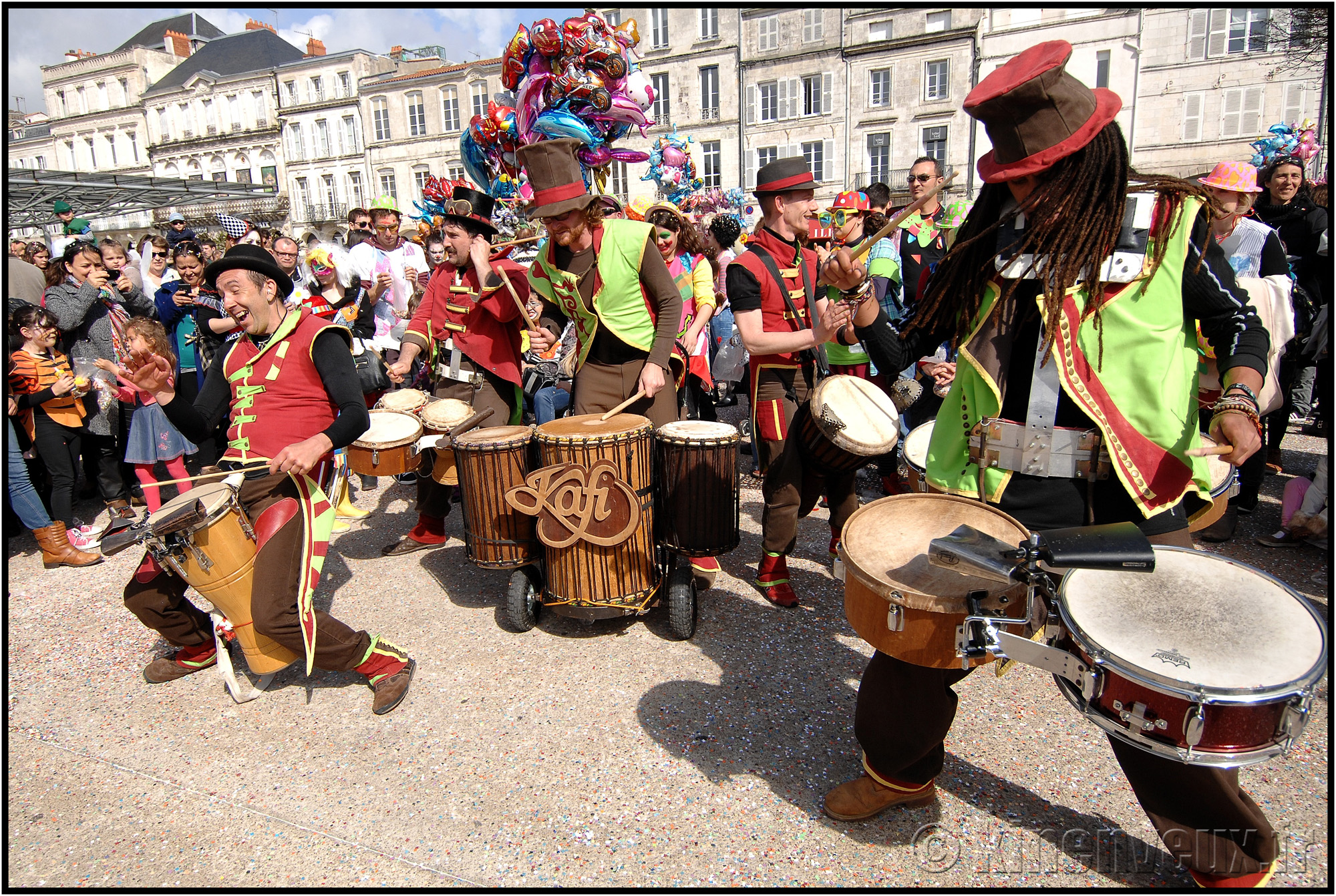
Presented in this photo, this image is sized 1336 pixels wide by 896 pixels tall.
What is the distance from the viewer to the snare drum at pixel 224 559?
2795 mm

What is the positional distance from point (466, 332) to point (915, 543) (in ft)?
11.8

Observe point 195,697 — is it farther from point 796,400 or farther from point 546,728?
point 796,400

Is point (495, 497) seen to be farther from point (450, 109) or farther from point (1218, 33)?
point (450, 109)

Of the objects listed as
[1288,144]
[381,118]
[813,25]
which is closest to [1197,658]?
[1288,144]

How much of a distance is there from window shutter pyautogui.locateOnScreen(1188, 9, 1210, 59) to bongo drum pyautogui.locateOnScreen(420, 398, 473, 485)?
32120 mm

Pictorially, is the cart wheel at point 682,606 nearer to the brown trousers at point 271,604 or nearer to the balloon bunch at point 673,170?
the brown trousers at point 271,604

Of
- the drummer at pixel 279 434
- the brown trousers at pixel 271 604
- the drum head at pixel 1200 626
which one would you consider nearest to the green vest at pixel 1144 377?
the drum head at pixel 1200 626

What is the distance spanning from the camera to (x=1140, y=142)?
2733cm

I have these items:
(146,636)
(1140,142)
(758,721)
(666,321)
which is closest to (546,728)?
(758,721)

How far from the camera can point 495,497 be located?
3.64 metres

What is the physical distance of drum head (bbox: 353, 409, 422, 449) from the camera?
4238 mm

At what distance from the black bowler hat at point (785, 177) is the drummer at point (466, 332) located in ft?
5.69

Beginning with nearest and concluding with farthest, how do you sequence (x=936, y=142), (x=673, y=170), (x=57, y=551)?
(x=57, y=551), (x=673, y=170), (x=936, y=142)

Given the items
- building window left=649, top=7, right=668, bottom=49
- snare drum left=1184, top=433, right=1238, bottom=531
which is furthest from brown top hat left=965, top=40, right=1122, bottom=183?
building window left=649, top=7, right=668, bottom=49
